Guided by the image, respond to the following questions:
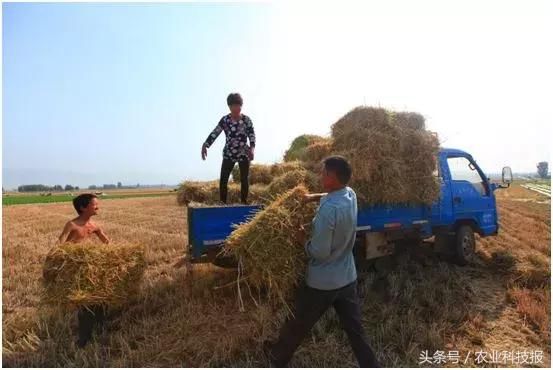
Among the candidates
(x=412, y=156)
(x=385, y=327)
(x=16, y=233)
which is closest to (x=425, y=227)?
(x=412, y=156)

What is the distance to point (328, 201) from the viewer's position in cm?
379

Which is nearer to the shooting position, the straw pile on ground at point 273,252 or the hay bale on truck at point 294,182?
the straw pile on ground at point 273,252

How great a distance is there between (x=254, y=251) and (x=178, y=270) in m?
3.33

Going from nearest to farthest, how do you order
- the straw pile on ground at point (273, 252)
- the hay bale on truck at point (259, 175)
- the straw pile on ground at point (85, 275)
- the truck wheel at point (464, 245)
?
the straw pile on ground at point (273, 252) → the straw pile on ground at point (85, 275) → the hay bale on truck at point (259, 175) → the truck wheel at point (464, 245)

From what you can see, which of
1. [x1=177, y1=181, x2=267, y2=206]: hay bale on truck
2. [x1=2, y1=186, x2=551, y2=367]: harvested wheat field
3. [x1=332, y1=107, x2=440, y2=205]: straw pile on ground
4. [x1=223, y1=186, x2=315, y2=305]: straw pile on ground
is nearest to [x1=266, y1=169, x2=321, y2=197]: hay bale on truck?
[x1=177, y1=181, x2=267, y2=206]: hay bale on truck

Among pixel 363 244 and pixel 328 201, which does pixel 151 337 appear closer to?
Result: pixel 328 201

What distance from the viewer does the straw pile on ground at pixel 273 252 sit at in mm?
4211

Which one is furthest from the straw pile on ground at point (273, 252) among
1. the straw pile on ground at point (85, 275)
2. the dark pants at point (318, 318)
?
the straw pile on ground at point (85, 275)

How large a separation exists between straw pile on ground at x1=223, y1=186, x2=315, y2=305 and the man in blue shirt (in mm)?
243

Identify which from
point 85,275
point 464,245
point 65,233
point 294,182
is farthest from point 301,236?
point 464,245

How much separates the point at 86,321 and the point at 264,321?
1.95 metres

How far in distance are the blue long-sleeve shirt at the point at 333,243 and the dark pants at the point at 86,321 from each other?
2471 millimetres

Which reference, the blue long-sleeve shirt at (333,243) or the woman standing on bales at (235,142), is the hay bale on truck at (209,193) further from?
the blue long-sleeve shirt at (333,243)

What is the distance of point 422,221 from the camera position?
7.08m
